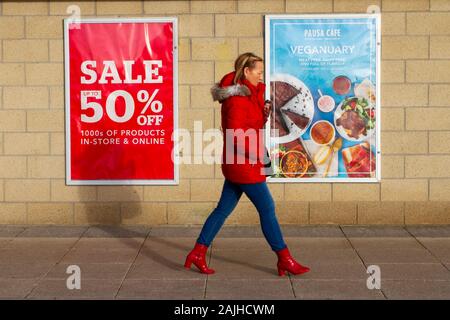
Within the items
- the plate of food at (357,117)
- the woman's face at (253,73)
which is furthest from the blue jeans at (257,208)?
the plate of food at (357,117)

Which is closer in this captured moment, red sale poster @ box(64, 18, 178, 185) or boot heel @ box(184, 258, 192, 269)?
boot heel @ box(184, 258, 192, 269)

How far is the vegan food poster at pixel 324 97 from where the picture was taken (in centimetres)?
848

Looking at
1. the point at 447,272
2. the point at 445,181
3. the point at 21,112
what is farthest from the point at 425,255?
the point at 21,112

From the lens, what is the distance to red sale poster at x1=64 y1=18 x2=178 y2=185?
336 inches

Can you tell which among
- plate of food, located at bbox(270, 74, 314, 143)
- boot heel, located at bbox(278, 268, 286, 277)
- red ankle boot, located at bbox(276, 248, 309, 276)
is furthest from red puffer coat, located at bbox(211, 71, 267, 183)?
plate of food, located at bbox(270, 74, 314, 143)

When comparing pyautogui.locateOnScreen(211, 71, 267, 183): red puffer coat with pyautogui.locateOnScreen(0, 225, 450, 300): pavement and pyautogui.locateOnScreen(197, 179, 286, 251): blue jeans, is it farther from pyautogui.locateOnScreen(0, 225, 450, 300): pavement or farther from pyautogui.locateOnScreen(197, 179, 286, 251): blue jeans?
pyautogui.locateOnScreen(0, 225, 450, 300): pavement

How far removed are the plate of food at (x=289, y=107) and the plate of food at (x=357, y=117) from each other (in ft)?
0.98

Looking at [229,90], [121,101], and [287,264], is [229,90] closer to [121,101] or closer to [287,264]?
[287,264]

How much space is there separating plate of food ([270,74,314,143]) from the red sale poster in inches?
40.9

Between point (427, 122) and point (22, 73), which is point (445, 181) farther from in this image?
point (22, 73)

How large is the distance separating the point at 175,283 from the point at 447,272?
7.26 ft

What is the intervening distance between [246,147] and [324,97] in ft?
7.90

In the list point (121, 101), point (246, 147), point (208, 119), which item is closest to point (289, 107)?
point (208, 119)

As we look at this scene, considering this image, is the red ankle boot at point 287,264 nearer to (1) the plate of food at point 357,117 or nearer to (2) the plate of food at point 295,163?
(2) the plate of food at point 295,163
